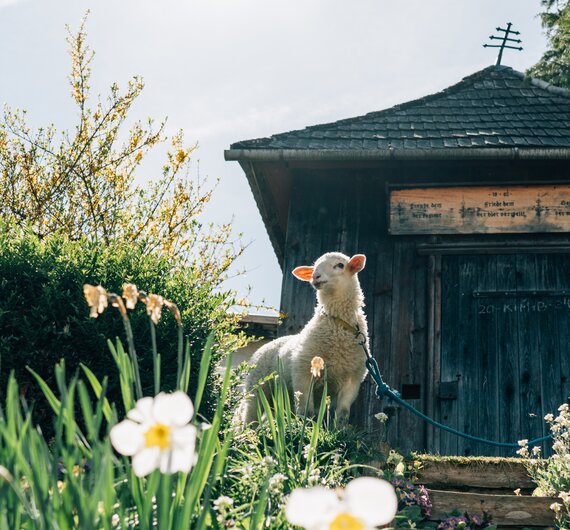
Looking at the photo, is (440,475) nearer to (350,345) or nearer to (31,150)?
(350,345)

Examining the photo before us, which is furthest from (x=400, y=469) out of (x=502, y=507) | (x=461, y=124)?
(x=461, y=124)

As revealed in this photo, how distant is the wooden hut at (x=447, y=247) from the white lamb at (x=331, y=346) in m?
2.45

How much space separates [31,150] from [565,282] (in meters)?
7.04

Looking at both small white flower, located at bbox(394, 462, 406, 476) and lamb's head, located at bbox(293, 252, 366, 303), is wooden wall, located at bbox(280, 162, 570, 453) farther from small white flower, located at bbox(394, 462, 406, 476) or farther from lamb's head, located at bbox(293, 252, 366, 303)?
small white flower, located at bbox(394, 462, 406, 476)

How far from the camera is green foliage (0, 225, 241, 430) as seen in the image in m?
4.65

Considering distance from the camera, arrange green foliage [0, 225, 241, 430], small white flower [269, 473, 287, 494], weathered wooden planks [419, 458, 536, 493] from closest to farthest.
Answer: small white flower [269, 473, 287, 494], green foliage [0, 225, 241, 430], weathered wooden planks [419, 458, 536, 493]

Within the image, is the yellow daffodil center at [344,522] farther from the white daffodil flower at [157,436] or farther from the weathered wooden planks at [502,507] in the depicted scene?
the weathered wooden planks at [502,507]

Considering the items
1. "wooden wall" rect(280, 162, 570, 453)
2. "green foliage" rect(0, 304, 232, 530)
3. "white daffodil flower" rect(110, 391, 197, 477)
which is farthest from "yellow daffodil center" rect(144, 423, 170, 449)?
"wooden wall" rect(280, 162, 570, 453)

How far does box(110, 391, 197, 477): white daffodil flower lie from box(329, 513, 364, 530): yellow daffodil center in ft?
1.38

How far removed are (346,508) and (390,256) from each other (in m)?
7.78

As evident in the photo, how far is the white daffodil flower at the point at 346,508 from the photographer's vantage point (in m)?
1.33

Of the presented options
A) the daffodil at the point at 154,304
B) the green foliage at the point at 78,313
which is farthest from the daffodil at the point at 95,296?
the green foliage at the point at 78,313

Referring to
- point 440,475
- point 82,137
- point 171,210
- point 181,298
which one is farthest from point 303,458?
point 82,137

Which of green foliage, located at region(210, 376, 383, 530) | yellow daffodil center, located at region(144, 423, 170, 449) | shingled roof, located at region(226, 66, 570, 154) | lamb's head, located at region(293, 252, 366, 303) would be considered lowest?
green foliage, located at region(210, 376, 383, 530)
